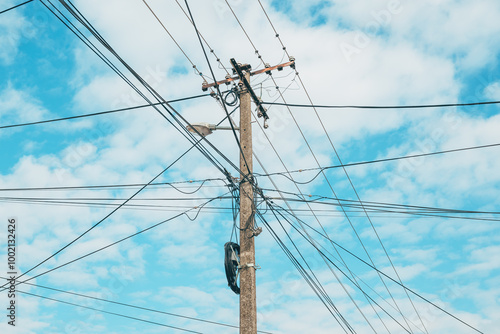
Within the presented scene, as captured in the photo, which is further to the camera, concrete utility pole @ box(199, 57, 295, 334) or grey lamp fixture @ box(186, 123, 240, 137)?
grey lamp fixture @ box(186, 123, 240, 137)

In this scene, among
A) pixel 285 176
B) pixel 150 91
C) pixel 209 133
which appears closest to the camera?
pixel 150 91

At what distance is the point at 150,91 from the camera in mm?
7988

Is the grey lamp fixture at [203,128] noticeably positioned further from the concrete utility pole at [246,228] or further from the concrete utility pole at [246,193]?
the concrete utility pole at [246,228]

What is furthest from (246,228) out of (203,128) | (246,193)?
(203,128)

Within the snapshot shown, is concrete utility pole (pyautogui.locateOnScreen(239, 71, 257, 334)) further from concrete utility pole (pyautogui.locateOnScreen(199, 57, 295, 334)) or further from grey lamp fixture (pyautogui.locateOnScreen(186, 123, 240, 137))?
grey lamp fixture (pyautogui.locateOnScreen(186, 123, 240, 137))

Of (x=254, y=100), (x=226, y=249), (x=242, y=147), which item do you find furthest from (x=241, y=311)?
(x=254, y=100)

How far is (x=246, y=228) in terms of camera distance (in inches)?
380

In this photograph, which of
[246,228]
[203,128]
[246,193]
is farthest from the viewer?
[203,128]

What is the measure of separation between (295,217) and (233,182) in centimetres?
263

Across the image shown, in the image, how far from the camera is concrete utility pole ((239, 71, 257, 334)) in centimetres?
887

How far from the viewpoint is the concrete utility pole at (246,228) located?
8867mm

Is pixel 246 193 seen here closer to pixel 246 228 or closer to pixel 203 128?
pixel 246 228

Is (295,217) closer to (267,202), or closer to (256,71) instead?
(267,202)

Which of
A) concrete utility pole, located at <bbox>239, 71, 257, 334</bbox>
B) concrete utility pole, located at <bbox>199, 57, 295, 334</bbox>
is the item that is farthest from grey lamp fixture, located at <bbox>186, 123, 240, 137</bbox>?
concrete utility pole, located at <bbox>239, 71, 257, 334</bbox>
